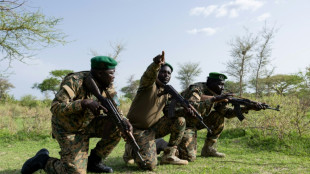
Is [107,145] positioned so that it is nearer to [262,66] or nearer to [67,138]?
[67,138]

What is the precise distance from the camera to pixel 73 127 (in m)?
3.47

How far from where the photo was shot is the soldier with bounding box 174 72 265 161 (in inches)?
181

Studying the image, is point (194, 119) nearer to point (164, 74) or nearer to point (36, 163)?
point (164, 74)

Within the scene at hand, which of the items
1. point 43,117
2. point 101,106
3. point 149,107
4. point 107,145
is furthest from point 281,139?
point 43,117

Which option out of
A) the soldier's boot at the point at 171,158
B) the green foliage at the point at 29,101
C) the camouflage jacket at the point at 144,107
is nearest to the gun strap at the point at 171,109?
the camouflage jacket at the point at 144,107

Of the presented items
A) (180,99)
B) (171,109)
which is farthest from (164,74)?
(171,109)

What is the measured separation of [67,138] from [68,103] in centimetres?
54

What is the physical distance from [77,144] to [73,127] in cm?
24

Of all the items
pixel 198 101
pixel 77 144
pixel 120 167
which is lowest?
pixel 120 167

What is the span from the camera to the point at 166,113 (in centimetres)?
462

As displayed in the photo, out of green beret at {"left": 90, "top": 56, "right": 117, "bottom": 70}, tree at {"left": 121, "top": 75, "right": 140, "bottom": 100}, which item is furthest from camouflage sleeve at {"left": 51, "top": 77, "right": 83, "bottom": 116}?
tree at {"left": 121, "top": 75, "right": 140, "bottom": 100}

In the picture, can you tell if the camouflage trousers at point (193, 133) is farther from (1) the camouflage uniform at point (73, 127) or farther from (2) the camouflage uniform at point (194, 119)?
(1) the camouflage uniform at point (73, 127)

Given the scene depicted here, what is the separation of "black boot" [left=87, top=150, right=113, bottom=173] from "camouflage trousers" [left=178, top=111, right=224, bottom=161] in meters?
1.42

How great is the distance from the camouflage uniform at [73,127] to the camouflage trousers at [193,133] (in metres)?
1.43
